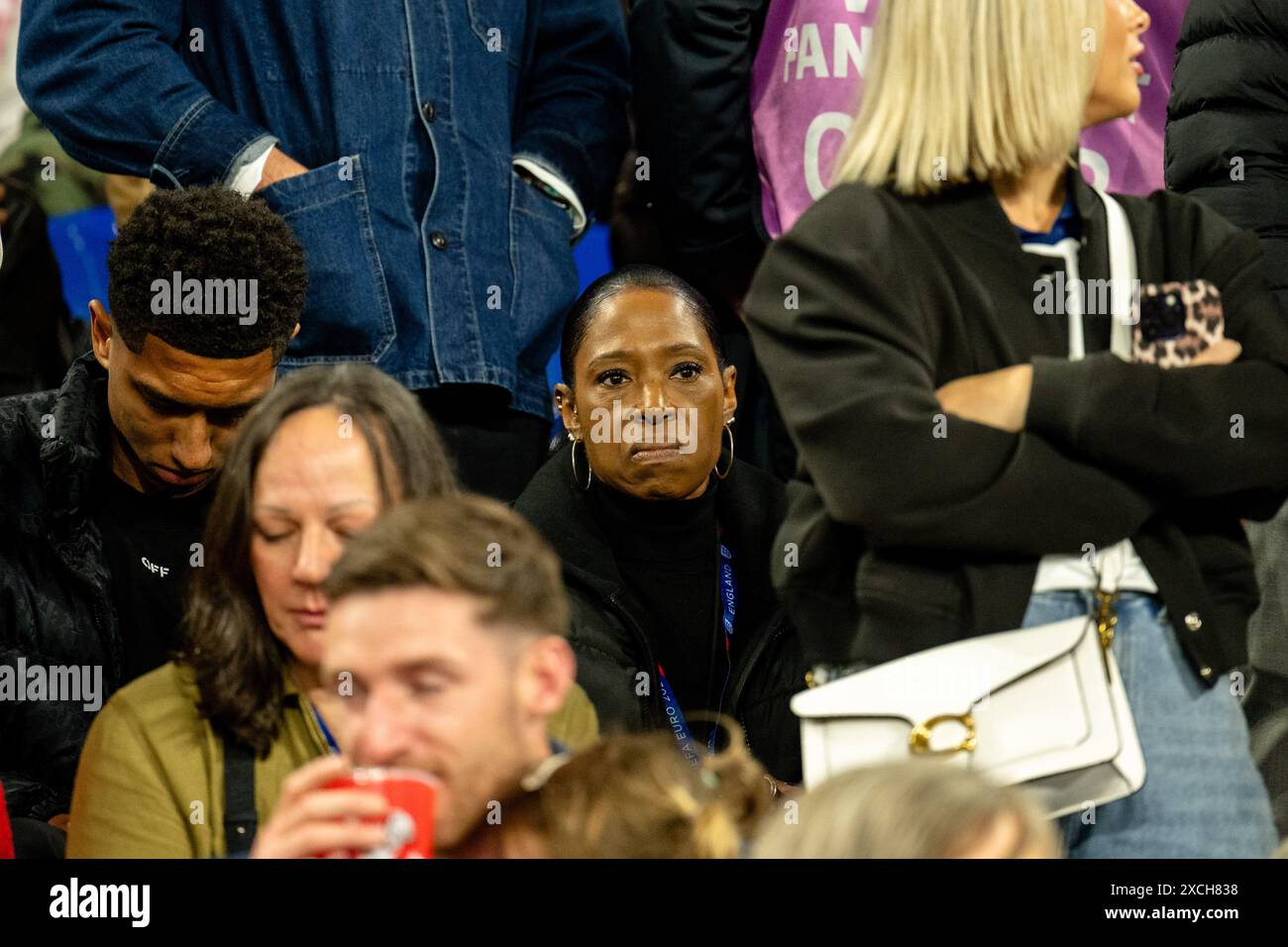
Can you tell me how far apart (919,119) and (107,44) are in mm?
2139

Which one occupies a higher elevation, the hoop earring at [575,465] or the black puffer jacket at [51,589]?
the hoop earring at [575,465]

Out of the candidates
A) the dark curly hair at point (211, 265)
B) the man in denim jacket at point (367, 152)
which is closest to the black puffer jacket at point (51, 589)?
the dark curly hair at point (211, 265)

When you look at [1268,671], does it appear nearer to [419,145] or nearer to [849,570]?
[849,570]

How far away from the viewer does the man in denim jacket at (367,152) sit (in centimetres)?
445

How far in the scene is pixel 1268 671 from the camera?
4492 millimetres

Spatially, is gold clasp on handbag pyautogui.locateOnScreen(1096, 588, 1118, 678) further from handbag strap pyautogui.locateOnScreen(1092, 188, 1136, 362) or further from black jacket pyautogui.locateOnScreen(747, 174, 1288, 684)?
handbag strap pyautogui.locateOnScreen(1092, 188, 1136, 362)

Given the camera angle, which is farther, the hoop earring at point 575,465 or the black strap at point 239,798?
the hoop earring at point 575,465

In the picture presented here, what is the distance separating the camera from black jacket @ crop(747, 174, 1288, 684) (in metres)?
3.01

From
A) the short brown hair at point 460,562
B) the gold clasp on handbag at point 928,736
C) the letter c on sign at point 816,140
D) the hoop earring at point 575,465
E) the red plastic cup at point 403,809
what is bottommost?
the red plastic cup at point 403,809

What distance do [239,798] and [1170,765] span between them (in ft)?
4.75

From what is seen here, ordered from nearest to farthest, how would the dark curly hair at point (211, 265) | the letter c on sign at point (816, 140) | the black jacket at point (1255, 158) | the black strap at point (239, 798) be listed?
the black strap at point (239, 798) < the dark curly hair at point (211, 265) < the black jacket at point (1255, 158) < the letter c on sign at point (816, 140)

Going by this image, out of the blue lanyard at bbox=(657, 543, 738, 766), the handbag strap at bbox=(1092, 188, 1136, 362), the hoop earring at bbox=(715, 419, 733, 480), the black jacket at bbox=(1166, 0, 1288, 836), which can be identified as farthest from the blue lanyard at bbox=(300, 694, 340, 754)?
the black jacket at bbox=(1166, 0, 1288, 836)

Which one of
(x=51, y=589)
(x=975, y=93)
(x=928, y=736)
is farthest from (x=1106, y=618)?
(x=51, y=589)

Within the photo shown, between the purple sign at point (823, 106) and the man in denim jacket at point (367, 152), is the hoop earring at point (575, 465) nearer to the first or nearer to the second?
the man in denim jacket at point (367, 152)
